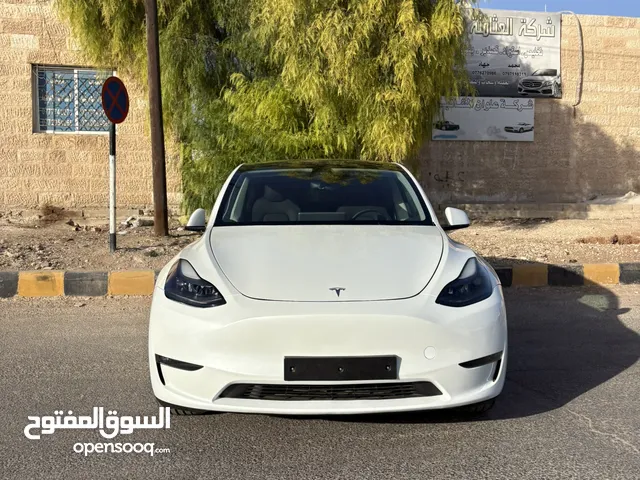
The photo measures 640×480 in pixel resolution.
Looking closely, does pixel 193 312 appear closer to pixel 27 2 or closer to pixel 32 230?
pixel 32 230

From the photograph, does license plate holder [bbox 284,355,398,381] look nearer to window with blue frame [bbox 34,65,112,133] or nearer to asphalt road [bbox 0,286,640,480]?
asphalt road [bbox 0,286,640,480]

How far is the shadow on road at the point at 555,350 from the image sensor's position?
3500mm

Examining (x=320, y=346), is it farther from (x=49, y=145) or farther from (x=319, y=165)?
(x=49, y=145)

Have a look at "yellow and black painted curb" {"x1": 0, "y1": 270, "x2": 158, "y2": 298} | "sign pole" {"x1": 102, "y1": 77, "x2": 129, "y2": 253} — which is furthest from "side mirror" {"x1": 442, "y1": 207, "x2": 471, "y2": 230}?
"sign pole" {"x1": 102, "y1": 77, "x2": 129, "y2": 253}

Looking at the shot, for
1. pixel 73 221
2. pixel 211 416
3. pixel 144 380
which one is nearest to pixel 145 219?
pixel 73 221

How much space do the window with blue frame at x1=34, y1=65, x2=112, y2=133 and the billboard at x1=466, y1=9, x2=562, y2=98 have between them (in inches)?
296

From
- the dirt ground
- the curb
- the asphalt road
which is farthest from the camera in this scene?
the dirt ground

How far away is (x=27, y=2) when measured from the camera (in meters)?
12.1

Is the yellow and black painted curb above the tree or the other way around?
the other way around

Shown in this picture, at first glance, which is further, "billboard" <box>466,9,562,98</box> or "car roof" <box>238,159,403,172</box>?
"billboard" <box>466,9,562,98</box>

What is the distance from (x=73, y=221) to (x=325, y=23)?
6.05 m

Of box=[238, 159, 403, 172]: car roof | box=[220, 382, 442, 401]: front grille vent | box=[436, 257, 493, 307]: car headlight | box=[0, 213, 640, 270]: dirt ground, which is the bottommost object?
box=[0, 213, 640, 270]: dirt ground

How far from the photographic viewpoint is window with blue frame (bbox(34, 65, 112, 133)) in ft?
40.6

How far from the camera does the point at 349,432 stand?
3174 millimetres
